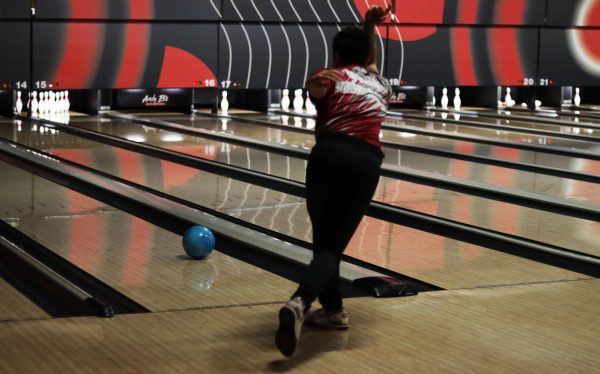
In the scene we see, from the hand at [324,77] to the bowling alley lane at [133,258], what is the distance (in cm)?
77

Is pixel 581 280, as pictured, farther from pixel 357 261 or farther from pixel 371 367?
pixel 371 367

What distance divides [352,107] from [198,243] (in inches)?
44.9

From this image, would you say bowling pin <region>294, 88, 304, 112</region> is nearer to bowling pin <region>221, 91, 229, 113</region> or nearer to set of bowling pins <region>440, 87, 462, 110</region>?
bowling pin <region>221, 91, 229, 113</region>

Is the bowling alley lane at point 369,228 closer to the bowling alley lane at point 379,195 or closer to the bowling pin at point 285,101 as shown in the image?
the bowling alley lane at point 379,195

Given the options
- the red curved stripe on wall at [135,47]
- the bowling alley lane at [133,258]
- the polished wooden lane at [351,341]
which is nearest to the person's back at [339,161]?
the polished wooden lane at [351,341]

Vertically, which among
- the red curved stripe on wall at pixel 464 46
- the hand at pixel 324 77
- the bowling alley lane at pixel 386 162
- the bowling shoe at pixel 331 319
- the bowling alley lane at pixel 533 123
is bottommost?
the bowling shoe at pixel 331 319

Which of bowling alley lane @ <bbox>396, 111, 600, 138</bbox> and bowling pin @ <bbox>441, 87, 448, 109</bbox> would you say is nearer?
bowling alley lane @ <bbox>396, 111, 600, 138</bbox>

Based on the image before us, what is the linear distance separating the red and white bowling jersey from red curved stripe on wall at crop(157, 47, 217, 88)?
724 cm

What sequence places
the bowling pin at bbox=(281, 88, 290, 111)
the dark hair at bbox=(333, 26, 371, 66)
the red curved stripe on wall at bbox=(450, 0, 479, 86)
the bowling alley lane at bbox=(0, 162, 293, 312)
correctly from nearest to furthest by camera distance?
the dark hair at bbox=(333, 26, 371, 66), the bowling alley lane at bbox=(0, 162, 293, 312), the bowling pin at bbox=(281, 88, 290, 111), the red curved stripe on wall at bbox=(450, 0, 479, 86)

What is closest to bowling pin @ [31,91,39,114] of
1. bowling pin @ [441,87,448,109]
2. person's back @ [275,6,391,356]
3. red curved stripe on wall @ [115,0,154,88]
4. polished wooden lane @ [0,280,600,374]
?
red curved stripe on wall @ [115,0,154,88]

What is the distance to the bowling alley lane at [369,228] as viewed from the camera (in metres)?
3.62

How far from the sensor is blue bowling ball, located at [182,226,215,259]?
371 centimetres

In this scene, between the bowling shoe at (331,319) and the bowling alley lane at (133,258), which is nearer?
the bowling shoe at (331,319)

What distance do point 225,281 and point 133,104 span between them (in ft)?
23.5
